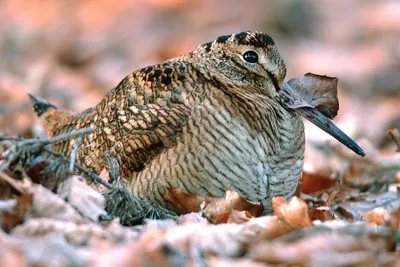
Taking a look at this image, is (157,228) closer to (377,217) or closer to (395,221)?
(395,221)

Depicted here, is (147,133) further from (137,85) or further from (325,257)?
(325,257)

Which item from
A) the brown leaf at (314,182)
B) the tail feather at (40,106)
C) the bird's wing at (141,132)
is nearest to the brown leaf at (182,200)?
the bird's wing at (141,132)

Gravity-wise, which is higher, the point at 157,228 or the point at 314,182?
the point at 314,182

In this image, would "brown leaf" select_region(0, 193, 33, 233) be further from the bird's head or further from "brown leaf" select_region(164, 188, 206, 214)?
the bird's head

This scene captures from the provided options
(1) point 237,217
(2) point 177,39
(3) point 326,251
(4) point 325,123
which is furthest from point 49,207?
(2) point 177,39

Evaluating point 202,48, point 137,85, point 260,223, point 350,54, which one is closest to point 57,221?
point 260,223

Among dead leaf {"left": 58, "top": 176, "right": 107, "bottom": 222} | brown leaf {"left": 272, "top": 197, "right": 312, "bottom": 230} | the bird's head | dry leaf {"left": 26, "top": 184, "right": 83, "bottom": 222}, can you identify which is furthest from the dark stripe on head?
dry leaf {"left": 26, "top": 184, "right": 83, "bottom": 222}
